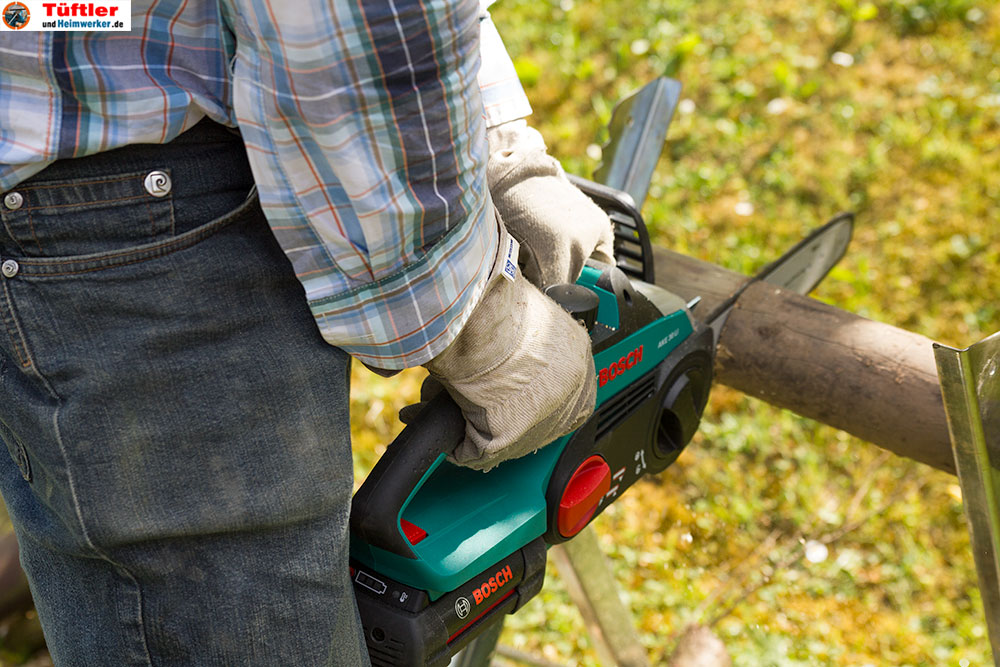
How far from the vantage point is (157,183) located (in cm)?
90

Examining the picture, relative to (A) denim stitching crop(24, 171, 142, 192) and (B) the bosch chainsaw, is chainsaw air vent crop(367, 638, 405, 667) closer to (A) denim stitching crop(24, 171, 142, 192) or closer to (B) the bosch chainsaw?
(B) the bosch chainsaw

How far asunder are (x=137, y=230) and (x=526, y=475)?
0.69 metres

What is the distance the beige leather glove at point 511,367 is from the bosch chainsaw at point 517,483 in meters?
0.07

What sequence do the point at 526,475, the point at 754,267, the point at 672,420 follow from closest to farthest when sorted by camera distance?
the point at 526,475 < the point at 672,420 < the point at 754,267

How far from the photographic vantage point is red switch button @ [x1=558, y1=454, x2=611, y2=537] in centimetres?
136

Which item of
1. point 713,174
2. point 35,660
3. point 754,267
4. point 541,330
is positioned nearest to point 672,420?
point 541,330

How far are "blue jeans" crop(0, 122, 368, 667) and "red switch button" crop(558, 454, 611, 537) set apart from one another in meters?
0.42

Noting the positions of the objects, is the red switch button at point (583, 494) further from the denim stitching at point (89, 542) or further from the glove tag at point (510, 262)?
the denim stitching at point (89, 542)

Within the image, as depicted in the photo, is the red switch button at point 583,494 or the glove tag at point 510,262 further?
the red switch button at point 583,494

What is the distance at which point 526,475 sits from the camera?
135 centimetres

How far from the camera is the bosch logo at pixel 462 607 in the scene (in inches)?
47.5

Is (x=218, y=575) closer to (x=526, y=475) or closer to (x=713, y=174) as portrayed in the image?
(x=526, y=475)

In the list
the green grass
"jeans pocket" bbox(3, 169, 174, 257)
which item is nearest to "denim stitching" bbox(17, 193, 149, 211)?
"jeans pocket" bbox(3, 169, 174, 257)

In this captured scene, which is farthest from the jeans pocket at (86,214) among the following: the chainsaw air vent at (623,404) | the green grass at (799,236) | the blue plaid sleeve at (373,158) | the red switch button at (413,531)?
the green grass at (799,236)
